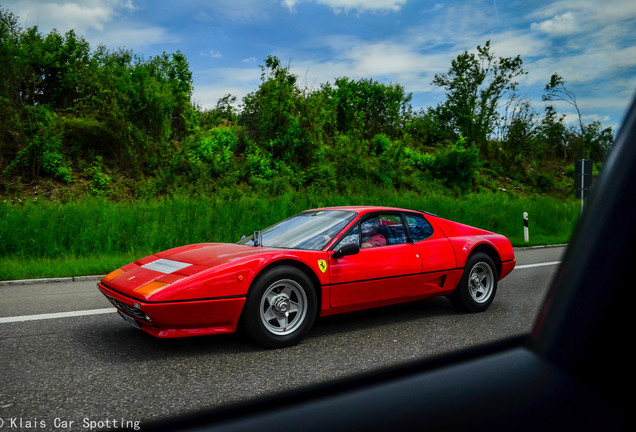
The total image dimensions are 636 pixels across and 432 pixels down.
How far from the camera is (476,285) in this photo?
5.64 meters

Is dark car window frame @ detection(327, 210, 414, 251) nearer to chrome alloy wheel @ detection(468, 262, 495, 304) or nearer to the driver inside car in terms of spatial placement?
the driver inside car

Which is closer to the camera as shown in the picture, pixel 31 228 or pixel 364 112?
pixel 31 228

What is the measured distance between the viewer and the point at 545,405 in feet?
1.70

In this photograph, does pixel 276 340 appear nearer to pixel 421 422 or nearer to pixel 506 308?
pixel 506 308

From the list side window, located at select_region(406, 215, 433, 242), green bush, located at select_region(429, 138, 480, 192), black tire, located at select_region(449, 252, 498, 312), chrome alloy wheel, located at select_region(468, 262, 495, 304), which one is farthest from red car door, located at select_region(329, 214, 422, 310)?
green bush, located at select_region(429, 138, 480, 192)

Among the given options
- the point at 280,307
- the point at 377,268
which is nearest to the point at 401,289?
the point at 377,268

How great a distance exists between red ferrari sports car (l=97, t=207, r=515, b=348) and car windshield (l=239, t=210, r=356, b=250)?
1 cm

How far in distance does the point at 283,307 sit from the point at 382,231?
1495mm

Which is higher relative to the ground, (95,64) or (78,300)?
(95,64)

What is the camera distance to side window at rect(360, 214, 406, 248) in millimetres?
4973

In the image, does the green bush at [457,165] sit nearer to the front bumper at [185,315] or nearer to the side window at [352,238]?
the side window at [352,238]

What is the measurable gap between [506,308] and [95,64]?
757 inches

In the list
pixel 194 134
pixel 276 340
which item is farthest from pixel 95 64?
pixel 276 340

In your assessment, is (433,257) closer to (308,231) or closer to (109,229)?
(308,231)
